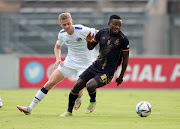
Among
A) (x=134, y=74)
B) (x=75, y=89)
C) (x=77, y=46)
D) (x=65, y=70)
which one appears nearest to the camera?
(x=75, y=89)

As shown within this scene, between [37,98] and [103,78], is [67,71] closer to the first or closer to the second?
[37,98]

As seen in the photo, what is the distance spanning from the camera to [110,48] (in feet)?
24.7

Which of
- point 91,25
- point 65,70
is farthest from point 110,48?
point 91,25

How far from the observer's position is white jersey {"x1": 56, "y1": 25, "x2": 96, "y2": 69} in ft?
27.5

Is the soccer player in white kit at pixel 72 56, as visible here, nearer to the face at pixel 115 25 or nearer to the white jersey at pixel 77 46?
the white jersey at pixel 77 46

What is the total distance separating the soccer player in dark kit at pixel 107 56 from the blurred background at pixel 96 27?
34.1 ft

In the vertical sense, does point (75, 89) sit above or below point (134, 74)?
above

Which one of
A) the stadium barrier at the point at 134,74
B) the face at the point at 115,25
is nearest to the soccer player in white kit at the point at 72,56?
the face at the point at 115,25

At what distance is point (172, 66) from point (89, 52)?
10315 mm

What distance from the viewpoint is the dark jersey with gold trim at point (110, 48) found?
24.6ft

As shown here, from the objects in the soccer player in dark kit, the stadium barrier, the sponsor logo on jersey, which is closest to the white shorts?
the soccer player in dark kit

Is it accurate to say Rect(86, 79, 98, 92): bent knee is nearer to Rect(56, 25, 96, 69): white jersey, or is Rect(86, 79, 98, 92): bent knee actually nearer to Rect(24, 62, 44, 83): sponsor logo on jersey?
Rect(56, 25, 96, 69): white jersey

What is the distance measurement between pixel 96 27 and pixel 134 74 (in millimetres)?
3228

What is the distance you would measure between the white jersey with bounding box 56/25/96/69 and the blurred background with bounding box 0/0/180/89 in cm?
943
